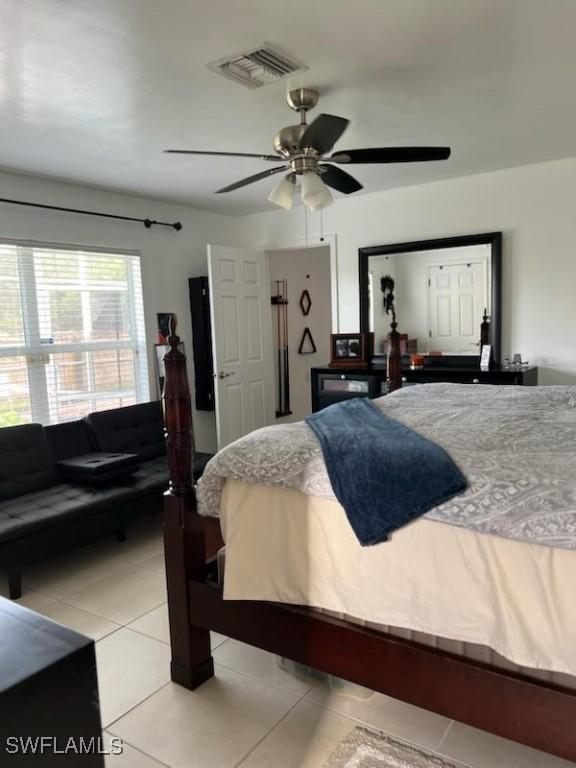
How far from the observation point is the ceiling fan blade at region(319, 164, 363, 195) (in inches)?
110

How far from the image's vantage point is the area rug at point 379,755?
176 cm

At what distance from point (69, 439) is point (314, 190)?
96.9 inches

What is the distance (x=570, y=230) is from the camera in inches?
163

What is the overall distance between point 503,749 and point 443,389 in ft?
5.56

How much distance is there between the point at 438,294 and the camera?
476 centimetres

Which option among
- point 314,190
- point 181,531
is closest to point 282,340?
point 314,190

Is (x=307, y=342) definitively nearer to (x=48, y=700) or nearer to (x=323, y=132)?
(x=323, y=132)

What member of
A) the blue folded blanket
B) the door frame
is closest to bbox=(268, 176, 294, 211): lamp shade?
the blue folded blanket

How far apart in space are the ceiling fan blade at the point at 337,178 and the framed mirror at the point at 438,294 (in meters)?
1.88

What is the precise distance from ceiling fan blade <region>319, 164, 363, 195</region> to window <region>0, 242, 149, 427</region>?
2.38m

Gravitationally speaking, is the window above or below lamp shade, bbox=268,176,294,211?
below

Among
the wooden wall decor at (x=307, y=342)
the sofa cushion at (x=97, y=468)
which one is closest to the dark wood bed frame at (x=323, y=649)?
the sofa cushion at (x=97, y=468)

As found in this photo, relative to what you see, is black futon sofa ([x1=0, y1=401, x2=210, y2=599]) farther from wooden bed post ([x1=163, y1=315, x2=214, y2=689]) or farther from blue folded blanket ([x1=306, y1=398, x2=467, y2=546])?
blue folded blanket ([x1=306, y1=398, x2=467, y2=546])

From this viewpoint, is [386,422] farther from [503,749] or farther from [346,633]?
[503,749]
